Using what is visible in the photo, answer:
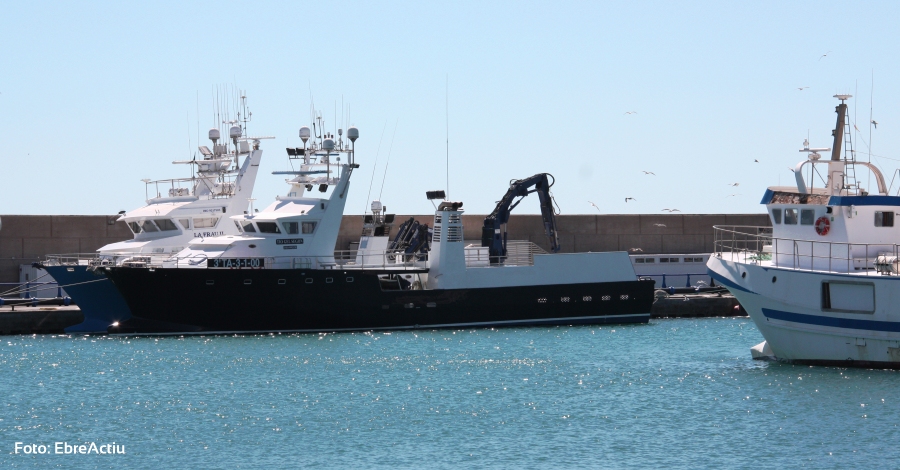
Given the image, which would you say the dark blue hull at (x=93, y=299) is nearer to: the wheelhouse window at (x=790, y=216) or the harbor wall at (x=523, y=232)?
the harbor wall at (x=523, y=232)

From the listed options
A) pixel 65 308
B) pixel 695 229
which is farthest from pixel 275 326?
pixel 695 229

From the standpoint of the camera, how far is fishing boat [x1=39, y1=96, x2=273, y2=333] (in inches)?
A: 1383

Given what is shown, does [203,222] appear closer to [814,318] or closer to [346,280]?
[346,280]

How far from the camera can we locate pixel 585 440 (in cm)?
2003

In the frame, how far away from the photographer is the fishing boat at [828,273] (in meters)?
24.9

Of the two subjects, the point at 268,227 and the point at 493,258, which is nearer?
the point at 268,227

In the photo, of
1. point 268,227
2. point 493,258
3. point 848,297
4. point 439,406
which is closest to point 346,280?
point 268,227

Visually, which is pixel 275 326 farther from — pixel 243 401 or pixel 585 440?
pixel 585 440

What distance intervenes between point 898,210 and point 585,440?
10.6 meters

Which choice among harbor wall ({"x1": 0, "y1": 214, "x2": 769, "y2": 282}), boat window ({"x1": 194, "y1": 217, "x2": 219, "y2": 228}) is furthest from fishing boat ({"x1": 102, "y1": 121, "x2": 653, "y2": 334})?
harbor wall ({"x1": 0, "y1": 214, "x2": 769, "y2": 282})

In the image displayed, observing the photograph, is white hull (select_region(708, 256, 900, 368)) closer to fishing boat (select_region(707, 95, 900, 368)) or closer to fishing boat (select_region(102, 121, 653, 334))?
fishing boat (select_region(707, 95, 900, 368))

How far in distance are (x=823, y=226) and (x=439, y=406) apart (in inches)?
375

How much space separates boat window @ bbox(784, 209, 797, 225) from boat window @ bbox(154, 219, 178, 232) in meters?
19.6

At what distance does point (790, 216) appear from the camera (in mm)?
27062
